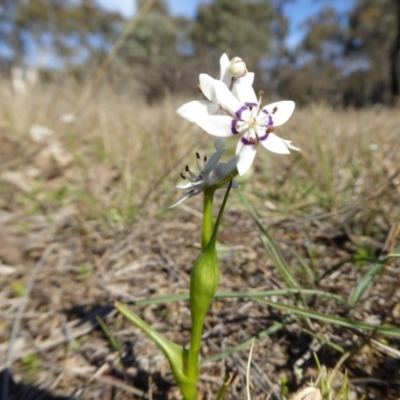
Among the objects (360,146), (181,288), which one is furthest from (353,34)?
(181,288)

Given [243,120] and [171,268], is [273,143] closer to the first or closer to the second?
[243,120]

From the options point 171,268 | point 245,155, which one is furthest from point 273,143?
point 171,268

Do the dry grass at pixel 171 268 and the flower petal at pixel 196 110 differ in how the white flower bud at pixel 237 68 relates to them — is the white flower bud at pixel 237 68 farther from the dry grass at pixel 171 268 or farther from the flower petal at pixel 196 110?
the dry grass at pixel 171 268

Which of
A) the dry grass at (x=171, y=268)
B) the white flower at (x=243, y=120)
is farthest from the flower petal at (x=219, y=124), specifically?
the dry grass at (x=171, y=268)

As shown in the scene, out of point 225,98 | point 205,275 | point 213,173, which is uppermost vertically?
point 225,98

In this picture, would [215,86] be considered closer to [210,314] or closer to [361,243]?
[210,314]

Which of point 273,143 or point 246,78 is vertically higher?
point 246,78

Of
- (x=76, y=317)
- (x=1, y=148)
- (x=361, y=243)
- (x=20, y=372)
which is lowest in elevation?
(x=20, y=372)
